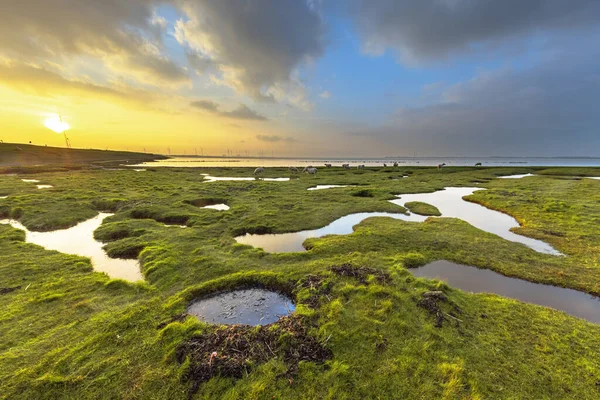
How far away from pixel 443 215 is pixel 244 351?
851 inches

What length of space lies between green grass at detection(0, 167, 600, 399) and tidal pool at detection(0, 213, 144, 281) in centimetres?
61

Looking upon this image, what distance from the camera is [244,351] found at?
252 inches

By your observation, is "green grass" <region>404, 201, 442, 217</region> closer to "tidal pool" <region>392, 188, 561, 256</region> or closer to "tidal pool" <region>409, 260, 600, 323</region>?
A: "tidal pool" <region>392, 188, 561, 256</region>

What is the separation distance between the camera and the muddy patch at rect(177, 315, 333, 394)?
5879 mm

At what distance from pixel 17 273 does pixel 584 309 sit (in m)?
24.0

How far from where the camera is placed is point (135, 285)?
1014 cm

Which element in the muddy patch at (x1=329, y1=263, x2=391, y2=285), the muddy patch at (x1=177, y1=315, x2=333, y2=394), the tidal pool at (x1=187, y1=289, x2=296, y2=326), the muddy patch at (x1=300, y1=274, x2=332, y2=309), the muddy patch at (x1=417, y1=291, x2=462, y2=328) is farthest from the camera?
the muddy patch at (x1=329, y1=263, x2=391, y2=285)

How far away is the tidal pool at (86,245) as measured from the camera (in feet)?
39.0

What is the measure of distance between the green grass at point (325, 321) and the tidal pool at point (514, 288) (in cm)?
66

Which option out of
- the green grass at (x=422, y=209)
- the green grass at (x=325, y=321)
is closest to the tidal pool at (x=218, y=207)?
the green grass at (x=325, y=321)

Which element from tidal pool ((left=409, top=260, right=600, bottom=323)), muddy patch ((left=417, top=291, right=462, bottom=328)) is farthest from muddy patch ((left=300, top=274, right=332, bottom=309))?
tidal pool ((left=409, top=260, right=600, bottom=323))

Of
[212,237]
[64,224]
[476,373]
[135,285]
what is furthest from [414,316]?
[64,224]

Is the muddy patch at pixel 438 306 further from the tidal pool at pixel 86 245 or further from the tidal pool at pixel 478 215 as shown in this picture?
the tidal pool at pixel 86 245

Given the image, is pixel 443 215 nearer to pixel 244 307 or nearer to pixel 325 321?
pixel 325 321
